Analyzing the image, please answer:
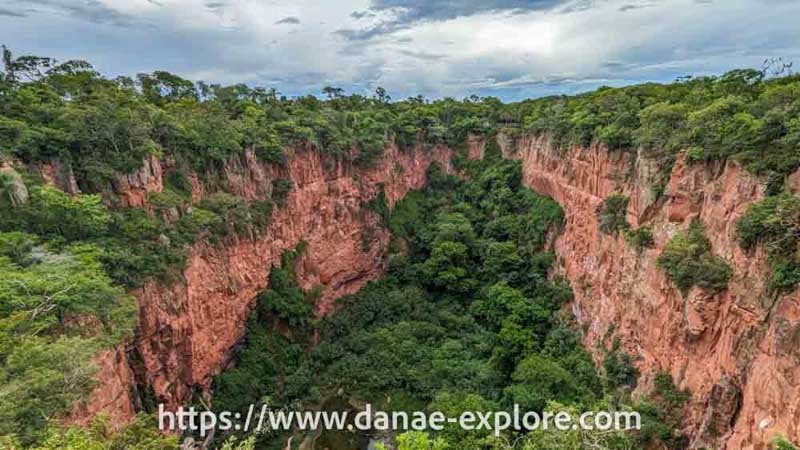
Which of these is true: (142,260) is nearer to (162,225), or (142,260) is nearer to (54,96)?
(162,225)

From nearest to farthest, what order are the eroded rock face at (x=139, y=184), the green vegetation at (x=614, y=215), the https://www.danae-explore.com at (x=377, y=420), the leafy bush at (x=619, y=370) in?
the https://www.danae-explore.com at (x=377, y=420), the leafy bush at (x=619, y=370), the eroded rock face at (x=139, y=184), the green vegetation at (x=614, y=215)

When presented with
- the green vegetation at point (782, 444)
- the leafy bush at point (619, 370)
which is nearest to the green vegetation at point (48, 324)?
the green vegetation at point (782, 444)

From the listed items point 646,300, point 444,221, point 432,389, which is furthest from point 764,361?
point 444,221

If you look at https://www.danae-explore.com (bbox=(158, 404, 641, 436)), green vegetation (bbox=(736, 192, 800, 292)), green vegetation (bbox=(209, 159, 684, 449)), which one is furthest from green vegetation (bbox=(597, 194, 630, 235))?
https://www.danae-explore.com (bbox=(158, 404, 641, 436))

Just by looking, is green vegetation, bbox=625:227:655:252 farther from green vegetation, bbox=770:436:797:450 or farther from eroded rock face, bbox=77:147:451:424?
eroded rock face, bbox=77:147:451:424

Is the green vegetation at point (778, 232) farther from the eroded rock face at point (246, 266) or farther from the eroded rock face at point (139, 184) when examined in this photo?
the eroded rock face at point (139, 184)

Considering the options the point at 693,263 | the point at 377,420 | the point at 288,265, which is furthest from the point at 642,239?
the point at 288,265
